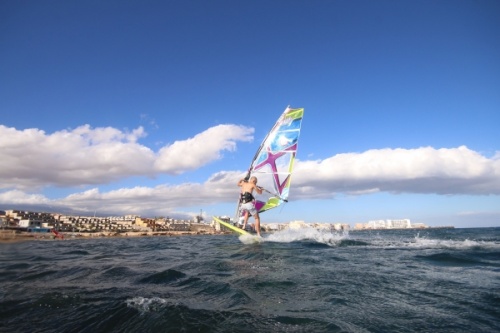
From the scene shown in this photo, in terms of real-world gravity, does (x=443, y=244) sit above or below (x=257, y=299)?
below

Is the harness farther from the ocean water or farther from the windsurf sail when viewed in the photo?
the ocean water

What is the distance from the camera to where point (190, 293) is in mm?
6016

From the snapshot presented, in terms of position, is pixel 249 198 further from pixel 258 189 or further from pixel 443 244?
pixel 443 244

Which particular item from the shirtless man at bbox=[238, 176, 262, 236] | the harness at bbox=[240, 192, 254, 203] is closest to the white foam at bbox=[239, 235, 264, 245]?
the shirtless man at bbox=[238, 176, 262, 236]

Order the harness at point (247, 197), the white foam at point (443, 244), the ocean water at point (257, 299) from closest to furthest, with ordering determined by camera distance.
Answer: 1. the ocean water at point (257, 299)
2. the white foam at point (443, 244)
3. the harness at point (247, 197)

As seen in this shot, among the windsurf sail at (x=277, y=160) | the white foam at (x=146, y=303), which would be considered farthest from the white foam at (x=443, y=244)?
the white foam at (x=146, y=303)

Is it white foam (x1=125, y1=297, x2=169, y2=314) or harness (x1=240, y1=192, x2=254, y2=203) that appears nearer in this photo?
white foam (x1=125, y1=297, x2=169, y2=314)

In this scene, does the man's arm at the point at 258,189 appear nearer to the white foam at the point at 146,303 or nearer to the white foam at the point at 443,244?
the white foam at the point at 443,244

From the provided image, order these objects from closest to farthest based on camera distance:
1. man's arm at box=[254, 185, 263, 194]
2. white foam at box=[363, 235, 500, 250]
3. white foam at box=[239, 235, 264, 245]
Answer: white foam at box=[363, 235, 500, 250], white foam at box=[239, 235, 264, 245], man's arm at box=[254, 185, 263, 194]

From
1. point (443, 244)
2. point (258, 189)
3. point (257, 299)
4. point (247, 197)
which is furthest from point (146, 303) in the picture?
point (443, 244)

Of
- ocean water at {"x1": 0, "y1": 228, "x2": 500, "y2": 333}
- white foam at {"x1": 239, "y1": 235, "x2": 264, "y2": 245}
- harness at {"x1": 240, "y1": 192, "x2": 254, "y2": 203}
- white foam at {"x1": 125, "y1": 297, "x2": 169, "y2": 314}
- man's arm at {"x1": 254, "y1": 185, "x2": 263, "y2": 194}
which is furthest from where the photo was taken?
man's arm at {"x1": 254, "y1": 185, "x2": 263, "y2": 194}

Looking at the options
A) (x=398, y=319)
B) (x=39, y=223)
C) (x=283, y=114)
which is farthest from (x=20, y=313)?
(x=39, y=223)

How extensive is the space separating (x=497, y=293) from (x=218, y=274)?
6.34 m

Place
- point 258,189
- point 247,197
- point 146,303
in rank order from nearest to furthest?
point 146,303 → point 247,197 → point 258,189
